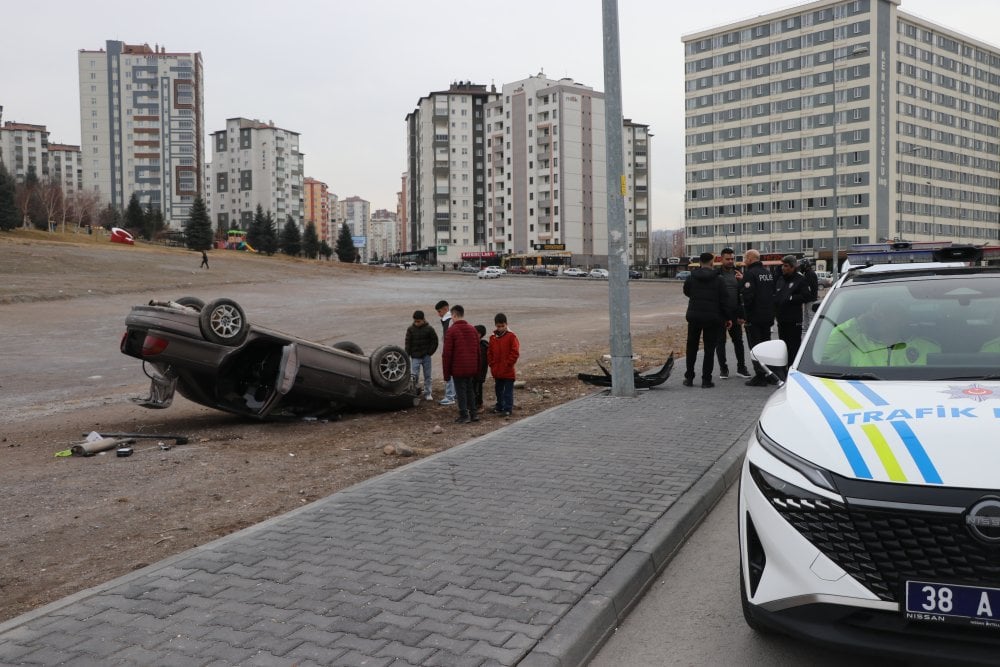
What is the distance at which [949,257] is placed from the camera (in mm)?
7016

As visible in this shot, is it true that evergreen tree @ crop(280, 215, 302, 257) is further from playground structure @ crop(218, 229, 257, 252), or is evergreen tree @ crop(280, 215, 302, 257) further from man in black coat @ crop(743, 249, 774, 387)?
man in black coat @ crop(743, 249, 774, 387)

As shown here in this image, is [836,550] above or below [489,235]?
below

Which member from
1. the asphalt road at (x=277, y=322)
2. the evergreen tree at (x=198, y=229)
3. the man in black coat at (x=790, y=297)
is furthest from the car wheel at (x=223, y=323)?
the evergreen tree at (x=198, y=229)

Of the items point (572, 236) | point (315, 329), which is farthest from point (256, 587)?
point (572, 236)

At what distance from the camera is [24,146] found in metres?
176

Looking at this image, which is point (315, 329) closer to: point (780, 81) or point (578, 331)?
point (578, 331)

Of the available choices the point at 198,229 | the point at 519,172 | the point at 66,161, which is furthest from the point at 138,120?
the point at 198,229

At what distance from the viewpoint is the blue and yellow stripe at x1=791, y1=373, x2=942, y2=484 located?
9.66 feet

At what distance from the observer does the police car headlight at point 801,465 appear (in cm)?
307

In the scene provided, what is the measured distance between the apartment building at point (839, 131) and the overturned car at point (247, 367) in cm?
8720

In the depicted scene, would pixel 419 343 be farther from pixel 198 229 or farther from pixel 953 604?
pixel 198 229

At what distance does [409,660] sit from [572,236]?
417 ft

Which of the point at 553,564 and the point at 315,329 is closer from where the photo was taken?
the point at 553,564

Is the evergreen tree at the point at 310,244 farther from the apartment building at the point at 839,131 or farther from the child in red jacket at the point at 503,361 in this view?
the child in red jacket at the point at 503,361
